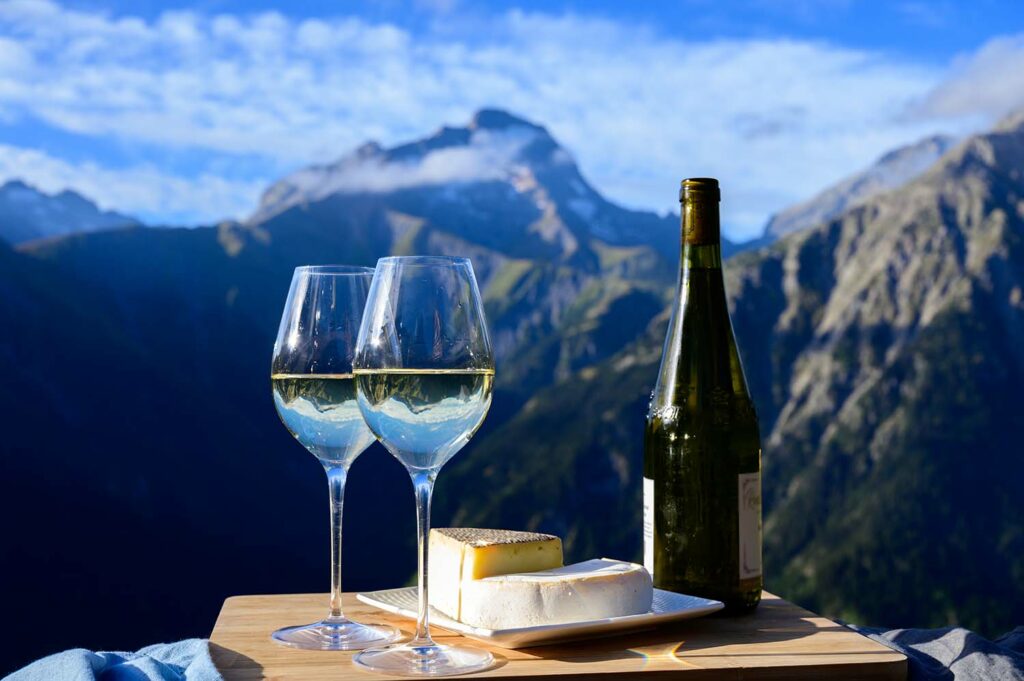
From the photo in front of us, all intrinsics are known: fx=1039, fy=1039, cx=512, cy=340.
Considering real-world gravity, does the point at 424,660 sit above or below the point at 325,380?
below

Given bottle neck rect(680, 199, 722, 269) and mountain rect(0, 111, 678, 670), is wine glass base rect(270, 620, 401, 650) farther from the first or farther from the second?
mountain rect(0, 111, 678, 670)

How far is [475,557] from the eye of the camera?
2426 millimetres

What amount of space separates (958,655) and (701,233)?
55.8 inches

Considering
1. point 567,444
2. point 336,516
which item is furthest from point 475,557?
point 567,444

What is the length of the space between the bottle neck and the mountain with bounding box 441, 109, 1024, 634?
115838 mm

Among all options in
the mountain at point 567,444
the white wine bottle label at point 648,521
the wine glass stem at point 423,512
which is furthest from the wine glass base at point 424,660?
the mountain at point 567,444

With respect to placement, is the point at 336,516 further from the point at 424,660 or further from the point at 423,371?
the point at 423,371

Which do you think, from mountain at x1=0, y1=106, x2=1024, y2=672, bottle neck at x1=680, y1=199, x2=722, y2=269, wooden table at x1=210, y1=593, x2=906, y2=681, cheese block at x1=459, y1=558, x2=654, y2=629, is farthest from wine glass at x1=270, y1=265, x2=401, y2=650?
mountain at x1=0, y1=106, x2=1024, y2=672

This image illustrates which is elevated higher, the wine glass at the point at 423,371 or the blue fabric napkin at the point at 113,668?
the wine glass at the point at 423,371

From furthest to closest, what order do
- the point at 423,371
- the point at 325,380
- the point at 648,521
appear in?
the point at 648,521, the point at 325,380, the point at 423,371

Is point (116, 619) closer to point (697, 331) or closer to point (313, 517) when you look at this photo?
point (313, 517)

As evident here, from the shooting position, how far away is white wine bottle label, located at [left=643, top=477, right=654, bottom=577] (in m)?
2.88

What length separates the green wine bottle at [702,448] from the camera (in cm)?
278

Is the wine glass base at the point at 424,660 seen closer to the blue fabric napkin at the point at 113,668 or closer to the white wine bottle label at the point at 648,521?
the blue fabric napkin at the point at 113,668
